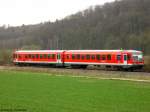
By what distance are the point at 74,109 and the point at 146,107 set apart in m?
3.44

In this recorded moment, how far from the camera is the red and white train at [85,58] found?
3812cm

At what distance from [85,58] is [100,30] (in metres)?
75.1

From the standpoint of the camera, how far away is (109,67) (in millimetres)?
40094

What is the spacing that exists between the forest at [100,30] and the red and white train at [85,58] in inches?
1580

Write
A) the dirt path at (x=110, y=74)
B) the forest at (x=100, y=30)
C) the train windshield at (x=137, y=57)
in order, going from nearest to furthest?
the dirt path at (x=110, y=74) < the train windshield at (x=137, y=57) < the forest at (x=100, y=30)

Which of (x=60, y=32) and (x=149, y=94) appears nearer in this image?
(x=149, y=94)

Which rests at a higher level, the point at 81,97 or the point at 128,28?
the point at 128,28

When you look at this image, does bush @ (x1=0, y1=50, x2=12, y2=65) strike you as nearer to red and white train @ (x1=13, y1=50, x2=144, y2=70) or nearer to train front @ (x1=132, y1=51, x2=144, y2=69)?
red and white train @ (x1=13, y1=50, x2=144, y2=70)

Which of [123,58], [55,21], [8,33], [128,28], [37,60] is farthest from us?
[8,33]

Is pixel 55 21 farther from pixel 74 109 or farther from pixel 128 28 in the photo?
pixel 74 109

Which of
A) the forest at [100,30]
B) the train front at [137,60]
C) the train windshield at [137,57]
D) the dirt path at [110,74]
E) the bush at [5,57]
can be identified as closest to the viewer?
the dirt path at [110,74]

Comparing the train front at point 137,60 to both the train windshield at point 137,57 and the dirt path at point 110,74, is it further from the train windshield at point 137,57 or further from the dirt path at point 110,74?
the dirt path at point 110,74

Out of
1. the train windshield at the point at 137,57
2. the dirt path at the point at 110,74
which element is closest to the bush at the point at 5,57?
the dirt path at the point at 110,74

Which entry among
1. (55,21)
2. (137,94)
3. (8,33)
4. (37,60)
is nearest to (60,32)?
(55,21)
